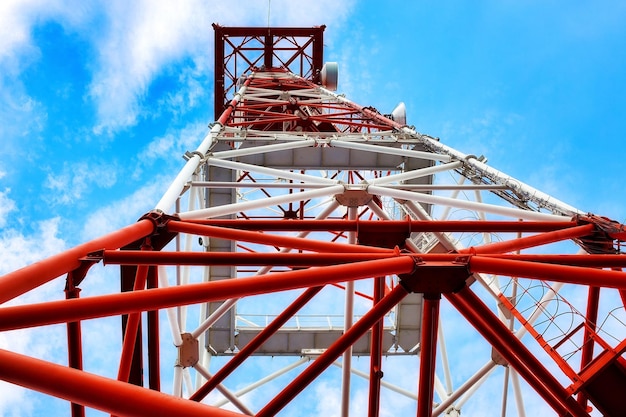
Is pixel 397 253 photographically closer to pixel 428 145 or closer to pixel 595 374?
pixel 595 374

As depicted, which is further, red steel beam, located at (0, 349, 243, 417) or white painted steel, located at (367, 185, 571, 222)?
white painted steel, located at (367, 185, 571, 222)

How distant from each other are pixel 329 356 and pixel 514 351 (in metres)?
2.49

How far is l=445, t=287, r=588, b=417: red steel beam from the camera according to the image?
24.0 feet

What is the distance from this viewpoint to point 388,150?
1509 centimetres

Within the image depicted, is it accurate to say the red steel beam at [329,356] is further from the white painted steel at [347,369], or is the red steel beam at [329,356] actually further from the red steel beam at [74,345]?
the white painted steel at [347,369]

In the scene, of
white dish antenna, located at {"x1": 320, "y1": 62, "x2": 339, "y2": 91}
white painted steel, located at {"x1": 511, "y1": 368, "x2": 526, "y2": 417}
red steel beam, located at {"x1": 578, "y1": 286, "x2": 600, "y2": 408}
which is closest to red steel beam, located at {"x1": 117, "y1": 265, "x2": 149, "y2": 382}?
red steel beam, located at {"x1": 578, "y1": 286, "x2": 600, "y2": 408}

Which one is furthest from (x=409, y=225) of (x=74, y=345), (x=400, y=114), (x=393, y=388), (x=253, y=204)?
(x=400, y=114)

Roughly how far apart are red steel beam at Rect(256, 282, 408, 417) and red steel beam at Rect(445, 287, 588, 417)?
94 centimetres

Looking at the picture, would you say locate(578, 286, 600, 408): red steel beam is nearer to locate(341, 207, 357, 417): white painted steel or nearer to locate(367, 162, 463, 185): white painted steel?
locate(341, 207, 357, 417): white painted steel

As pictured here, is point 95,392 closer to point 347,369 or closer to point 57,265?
point 57,265

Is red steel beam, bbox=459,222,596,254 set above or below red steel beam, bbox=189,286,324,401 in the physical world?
above

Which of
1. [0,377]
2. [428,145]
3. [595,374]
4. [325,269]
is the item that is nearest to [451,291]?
[325,269]

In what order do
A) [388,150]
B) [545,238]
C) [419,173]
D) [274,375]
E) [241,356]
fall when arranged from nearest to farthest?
[545,238]
[241,356]
[419,173]
[388,150]
[274,375]

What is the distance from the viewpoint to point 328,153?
53.3ft
